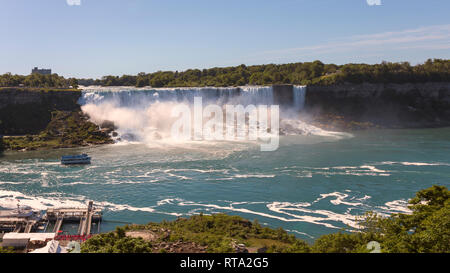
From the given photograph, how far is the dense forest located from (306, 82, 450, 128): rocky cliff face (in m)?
2.08

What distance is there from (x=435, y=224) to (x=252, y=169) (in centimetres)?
2542

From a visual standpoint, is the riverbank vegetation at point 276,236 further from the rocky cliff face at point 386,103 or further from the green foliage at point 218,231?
the rocky cliff face at point 386,103

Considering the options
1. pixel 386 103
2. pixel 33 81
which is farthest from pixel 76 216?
pixel 386 103

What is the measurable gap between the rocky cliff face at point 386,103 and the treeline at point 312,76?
2.10 metres

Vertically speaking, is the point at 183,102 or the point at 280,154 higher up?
the point at 183,102

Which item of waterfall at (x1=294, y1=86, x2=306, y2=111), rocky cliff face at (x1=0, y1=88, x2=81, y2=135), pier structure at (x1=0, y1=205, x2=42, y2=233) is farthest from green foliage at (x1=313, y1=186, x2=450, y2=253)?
waterfall at (x1=294, y1=86, x2=306, y2=111)

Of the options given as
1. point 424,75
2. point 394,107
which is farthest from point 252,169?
point 424,75

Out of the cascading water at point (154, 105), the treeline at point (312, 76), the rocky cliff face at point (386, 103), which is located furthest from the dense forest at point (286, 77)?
the cascading water at point (154, 105)

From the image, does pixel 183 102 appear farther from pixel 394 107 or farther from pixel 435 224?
pixel 435 224

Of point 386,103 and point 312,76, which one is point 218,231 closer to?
point 386,103

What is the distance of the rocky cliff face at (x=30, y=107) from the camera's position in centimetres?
6631

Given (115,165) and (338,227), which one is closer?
(338,227)

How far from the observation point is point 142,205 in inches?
1294
